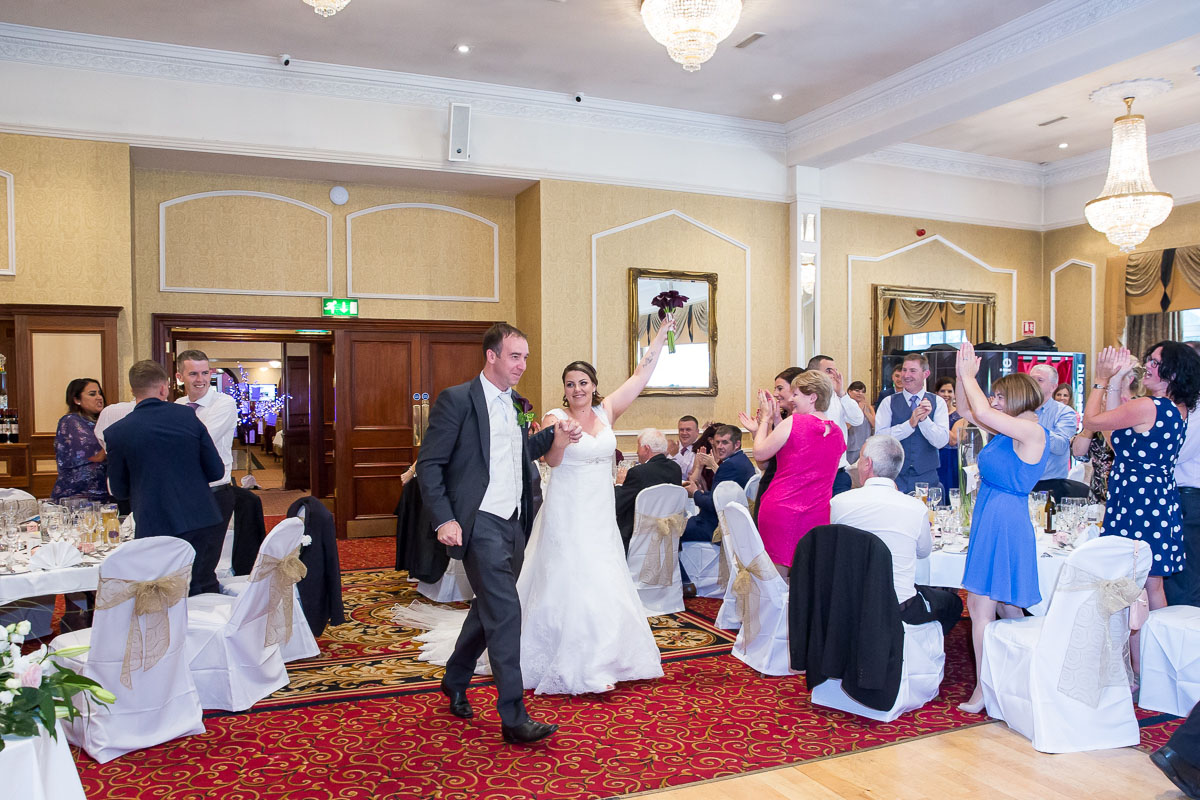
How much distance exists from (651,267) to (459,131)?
2.36m

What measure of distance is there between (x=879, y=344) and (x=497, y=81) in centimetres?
524

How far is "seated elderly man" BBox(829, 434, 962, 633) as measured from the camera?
3.75m

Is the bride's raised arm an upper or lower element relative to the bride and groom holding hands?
upper

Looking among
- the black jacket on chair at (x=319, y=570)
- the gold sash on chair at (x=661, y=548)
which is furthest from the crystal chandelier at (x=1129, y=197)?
the black jacket on chair at (x=319, y=570)

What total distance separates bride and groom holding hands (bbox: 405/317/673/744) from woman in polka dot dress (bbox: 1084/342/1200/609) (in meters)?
2.22

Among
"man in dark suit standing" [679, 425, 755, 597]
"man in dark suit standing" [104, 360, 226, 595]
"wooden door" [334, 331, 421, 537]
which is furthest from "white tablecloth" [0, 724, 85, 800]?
"wooden door" [334, 331, 421, 537]

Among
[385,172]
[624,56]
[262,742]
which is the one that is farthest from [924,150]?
[262,742]

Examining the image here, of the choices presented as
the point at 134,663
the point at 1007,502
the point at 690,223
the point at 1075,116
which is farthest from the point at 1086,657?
the point at 1075,116

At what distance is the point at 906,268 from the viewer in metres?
10.6

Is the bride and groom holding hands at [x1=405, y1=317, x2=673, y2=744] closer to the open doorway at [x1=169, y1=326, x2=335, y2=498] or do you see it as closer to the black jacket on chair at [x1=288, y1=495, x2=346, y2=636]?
the black jacket on chair at [x1=288, y1=495, x2=346, y2=636]

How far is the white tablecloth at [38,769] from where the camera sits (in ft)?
6.50

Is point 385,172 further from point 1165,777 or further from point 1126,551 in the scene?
point 1165,777

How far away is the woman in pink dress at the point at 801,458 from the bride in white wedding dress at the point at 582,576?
31.1 inches

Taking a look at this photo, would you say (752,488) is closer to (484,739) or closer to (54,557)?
(484,739)
